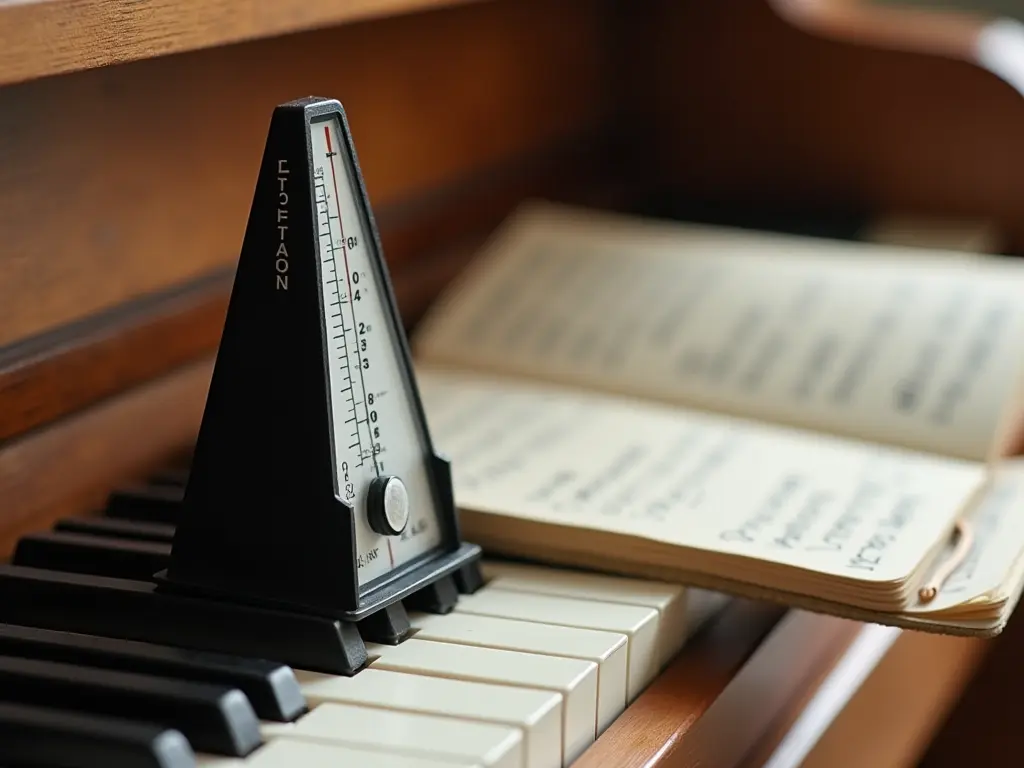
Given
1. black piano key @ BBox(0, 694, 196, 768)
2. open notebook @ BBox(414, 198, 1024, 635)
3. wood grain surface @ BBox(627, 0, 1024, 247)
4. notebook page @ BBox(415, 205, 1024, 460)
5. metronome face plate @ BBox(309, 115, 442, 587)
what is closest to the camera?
black piano key @ BBox(0, 694, 196, 768)

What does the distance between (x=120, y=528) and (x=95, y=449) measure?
102mm

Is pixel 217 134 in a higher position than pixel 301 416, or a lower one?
higher

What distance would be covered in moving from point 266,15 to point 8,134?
0.55 feet

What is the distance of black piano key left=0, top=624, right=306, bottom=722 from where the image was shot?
1.95ft

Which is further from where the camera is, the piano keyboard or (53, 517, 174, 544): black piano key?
(53, 517, 174, 544): black piano key

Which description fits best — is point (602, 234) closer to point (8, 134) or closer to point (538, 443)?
point (538, 443)

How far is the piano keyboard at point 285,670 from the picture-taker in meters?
0.56

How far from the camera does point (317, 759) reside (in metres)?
0.56

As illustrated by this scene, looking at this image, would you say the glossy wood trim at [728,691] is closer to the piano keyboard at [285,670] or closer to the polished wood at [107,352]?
the piano keyboard at [285,670]

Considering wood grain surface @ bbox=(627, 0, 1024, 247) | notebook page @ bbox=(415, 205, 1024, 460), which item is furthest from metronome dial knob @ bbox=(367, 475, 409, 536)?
wood grain surface @ bbox=(627, 0, 1024, 247)

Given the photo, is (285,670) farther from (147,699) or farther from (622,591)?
(622,591)

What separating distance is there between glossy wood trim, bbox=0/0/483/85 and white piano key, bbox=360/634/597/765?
0.97ft

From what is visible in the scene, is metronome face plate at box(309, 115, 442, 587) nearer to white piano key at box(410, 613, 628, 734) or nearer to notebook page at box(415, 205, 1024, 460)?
white piano key at box(410, 613, 628, 734)

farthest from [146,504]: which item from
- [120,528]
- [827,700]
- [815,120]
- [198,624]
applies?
[815,120]
